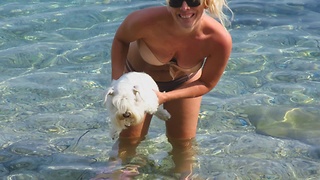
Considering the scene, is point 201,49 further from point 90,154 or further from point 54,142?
point 54,142

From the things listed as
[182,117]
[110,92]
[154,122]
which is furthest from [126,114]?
[154,122]

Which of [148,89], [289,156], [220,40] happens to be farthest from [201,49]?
[289,156]

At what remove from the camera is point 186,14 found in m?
4.18

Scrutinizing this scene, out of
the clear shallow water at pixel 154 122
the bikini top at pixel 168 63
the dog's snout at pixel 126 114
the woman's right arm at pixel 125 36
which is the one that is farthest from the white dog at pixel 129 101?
the clear shallow water at pixel 154 122

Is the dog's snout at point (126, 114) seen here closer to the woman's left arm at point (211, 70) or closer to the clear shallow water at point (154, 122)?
the woman's left arm at point (211, 70)

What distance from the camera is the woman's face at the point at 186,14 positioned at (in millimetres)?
4164

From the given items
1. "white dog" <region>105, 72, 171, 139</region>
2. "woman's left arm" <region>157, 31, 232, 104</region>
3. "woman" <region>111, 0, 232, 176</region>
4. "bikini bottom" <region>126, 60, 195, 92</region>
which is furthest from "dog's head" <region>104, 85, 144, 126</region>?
"bikini bottom" <region>126, 60, 195, 92</region>

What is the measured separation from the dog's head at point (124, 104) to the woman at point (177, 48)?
367mm

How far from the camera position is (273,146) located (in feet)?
18.2

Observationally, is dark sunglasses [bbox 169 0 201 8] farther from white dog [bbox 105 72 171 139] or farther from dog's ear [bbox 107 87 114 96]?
dog's ear [bbox 107 87 114 96]

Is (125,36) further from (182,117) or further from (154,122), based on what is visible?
(154,122)

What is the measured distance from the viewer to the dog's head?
12.2 ft

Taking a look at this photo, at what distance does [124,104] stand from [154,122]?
7.85 ft

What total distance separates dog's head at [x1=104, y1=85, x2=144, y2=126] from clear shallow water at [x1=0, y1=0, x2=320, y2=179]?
1036 mm
